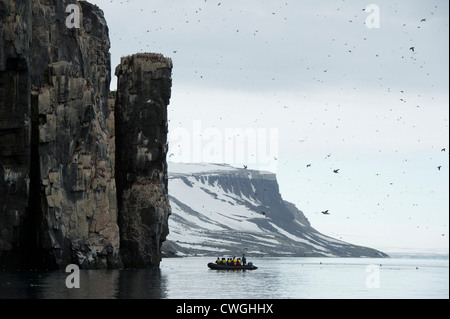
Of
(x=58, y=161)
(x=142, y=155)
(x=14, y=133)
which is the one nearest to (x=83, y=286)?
(x=14, y=133)

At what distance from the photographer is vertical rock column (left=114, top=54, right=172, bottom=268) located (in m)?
172

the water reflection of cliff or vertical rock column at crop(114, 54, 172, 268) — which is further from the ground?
vertical rock column at crop(114, 54, 172, 268)

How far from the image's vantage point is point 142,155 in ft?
576

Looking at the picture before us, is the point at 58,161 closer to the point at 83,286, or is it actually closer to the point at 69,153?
the point at 69,153

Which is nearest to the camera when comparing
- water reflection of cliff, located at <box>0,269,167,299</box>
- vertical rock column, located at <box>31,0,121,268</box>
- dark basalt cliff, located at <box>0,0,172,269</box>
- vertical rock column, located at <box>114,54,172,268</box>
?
water reflection of cliff, located at <box>0,269,167,299</box>

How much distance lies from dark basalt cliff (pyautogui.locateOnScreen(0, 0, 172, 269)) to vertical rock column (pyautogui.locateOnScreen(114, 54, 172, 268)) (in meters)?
0.29

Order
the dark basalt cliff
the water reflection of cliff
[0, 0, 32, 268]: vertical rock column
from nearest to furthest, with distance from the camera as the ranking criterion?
the water reflection of cliff
[0, 0, 32, 268]: vertical rock column
the dark basalt cliff

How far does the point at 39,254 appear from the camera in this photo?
14738 cm

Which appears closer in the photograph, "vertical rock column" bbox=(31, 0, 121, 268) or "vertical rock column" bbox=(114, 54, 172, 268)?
"vertical rock column" bbox=(31, 0, 121, 268)

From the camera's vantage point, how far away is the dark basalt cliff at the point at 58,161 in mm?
143250

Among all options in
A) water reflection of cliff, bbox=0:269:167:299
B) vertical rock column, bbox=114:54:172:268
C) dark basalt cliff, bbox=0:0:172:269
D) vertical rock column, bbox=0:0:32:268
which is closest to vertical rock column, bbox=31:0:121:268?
dark basalt cliff, bbox=0:0:172:269

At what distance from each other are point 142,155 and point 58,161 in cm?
2951

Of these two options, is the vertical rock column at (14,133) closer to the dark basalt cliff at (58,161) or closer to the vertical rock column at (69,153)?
the dark basalt cliff at (58,161)

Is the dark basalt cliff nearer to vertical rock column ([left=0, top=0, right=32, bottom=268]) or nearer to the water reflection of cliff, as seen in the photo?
vertical rock column ([left=0, top=0, right=32, bottom=268])
